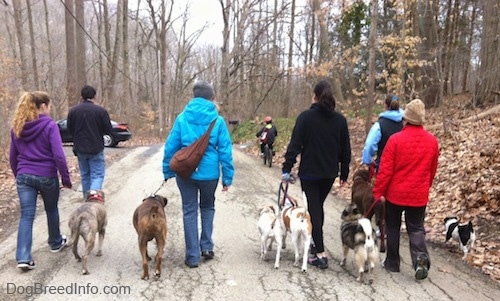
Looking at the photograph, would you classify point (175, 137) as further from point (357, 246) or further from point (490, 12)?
point (490, 12)

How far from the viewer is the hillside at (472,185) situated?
5.83 meters

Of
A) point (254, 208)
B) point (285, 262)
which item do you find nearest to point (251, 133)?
point (254, 208)

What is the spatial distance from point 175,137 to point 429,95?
15.6 meters

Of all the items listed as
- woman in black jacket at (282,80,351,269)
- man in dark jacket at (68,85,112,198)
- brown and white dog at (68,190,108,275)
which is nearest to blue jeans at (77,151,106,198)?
man in dark jacket at (68,85,112,198)

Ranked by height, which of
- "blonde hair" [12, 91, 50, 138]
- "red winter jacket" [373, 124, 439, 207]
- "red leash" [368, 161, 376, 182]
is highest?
"blonde hair" [12, 91, 50, 138]

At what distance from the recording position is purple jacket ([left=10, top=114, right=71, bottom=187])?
4922 mm

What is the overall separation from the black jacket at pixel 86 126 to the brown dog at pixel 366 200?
4480 mm

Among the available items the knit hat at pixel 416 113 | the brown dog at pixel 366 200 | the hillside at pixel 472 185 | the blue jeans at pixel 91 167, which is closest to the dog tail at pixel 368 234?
the brown dog at pixel 366 200

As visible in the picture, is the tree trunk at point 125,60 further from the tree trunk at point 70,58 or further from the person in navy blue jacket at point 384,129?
the person in navy blue jacket at point 384,129

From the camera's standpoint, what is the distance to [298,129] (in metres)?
5.03

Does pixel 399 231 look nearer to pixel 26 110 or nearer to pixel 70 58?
pixel 26 110

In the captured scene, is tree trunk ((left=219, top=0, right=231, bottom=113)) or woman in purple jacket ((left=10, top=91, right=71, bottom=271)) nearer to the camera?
woman in purple jacket ((left=10, top=91, right=71, bottom=271))

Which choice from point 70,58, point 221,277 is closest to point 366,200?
point 221,277

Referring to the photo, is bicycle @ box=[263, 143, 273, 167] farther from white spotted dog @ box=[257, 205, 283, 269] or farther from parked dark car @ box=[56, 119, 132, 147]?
parked dark car @ box=[56, 119, 132, 147]
